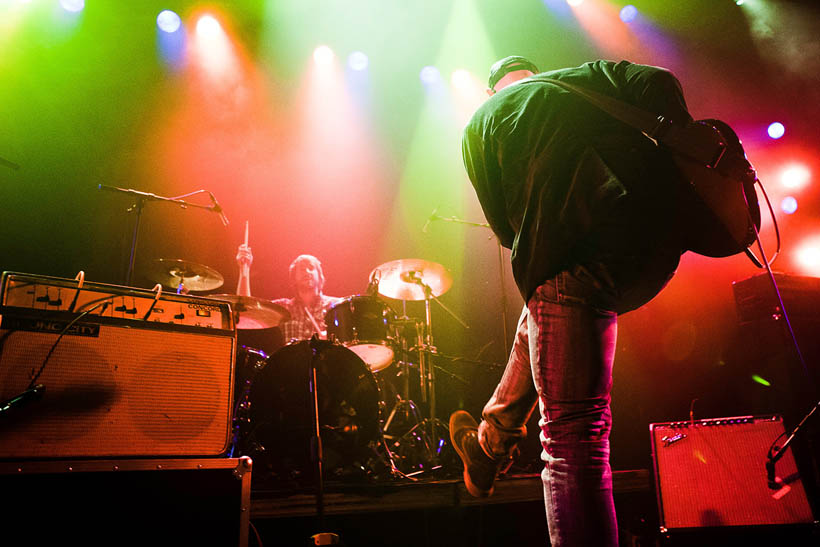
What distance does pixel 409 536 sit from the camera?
9.92 ft

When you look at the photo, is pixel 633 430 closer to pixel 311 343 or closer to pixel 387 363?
pixel 387 363

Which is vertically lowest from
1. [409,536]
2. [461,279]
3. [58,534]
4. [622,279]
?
[409,536]

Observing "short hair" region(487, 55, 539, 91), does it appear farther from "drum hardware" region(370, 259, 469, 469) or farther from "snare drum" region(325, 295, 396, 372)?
"drum hardware" region(370, 259, 469, 469)

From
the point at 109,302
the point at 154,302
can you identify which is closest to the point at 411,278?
the point at 154,302

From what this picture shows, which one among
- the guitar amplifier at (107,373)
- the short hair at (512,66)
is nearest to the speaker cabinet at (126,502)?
the guitar amplifier at (107,373)

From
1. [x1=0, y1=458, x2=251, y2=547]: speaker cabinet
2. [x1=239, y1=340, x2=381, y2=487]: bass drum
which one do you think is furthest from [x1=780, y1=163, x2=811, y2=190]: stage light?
[x1=0, y1=458, x2=251, y2=547]: speaker cabinet

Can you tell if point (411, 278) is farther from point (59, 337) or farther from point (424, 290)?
point (59, 337)

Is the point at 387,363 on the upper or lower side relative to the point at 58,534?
upper

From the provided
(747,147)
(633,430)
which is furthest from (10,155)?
(747,147)

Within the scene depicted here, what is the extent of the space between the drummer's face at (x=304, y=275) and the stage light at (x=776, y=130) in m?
5.24

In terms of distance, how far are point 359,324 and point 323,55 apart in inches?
141

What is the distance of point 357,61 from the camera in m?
6.10

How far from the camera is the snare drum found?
405 centimetres

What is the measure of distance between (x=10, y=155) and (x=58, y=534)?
4.91 metres
